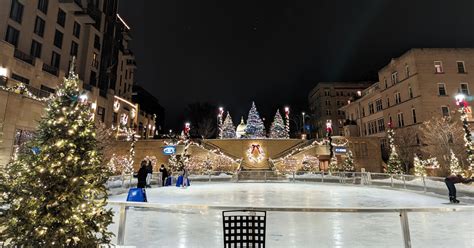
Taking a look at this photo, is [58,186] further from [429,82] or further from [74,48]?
[429,82]

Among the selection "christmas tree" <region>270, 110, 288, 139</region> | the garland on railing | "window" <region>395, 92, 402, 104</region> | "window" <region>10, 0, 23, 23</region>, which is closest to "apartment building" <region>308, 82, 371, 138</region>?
"christmas tree" <region>270, 110, 288, 139</region>

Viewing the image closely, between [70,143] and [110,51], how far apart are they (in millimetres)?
51449

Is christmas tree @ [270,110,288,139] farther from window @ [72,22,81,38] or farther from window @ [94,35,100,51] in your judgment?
window @ [72,22,81,38]

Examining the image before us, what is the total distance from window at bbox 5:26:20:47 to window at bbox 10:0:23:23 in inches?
50.7

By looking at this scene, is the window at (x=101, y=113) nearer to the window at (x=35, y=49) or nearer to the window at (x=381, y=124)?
the window at (x=35, y=49)

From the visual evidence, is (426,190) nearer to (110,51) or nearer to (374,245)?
(374,245)

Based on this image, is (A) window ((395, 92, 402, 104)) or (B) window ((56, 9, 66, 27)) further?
(A) window ((395, 92, 402, 104))

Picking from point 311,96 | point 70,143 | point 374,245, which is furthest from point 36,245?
point 311,96

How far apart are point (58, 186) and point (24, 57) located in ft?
112

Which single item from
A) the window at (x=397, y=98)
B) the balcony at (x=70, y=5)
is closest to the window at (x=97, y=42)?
the balcony at (x=70, y=5)

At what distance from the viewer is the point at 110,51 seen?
49.1 m

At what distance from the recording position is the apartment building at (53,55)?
80.3ft

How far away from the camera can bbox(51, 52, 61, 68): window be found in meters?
34.7

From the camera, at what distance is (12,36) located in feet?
93.9
